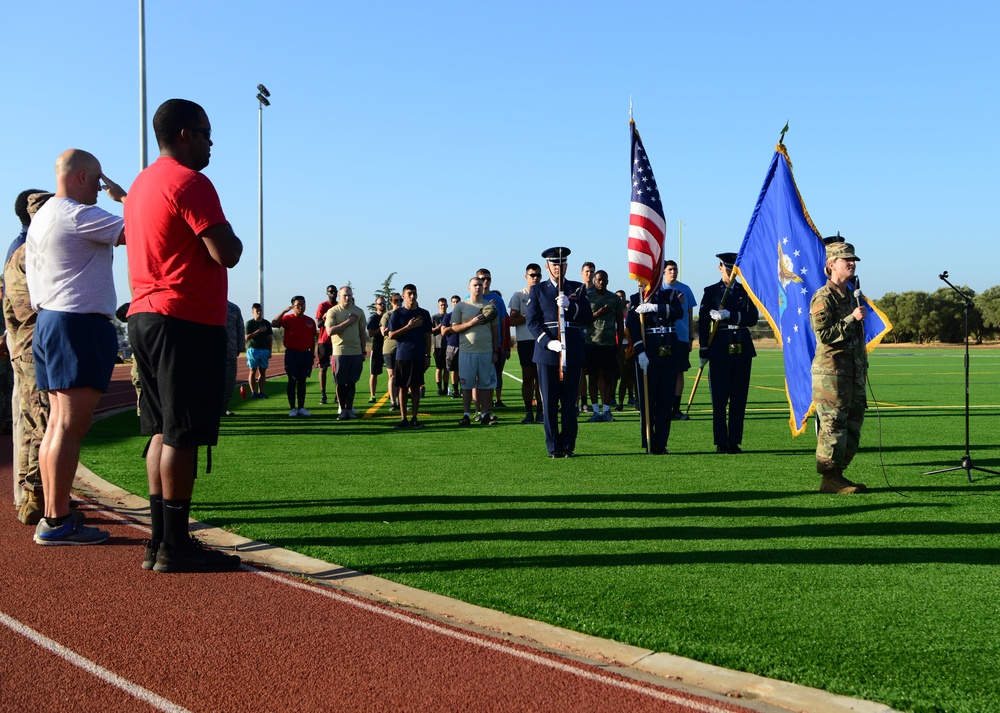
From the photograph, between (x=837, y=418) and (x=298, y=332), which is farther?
(x=298, y=332)

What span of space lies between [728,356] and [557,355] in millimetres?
1863

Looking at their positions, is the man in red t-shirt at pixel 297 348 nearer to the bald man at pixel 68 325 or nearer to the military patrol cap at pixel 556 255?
the military patrol cap at pixel 556 255

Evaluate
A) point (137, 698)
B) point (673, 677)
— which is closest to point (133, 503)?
point (137, 698)

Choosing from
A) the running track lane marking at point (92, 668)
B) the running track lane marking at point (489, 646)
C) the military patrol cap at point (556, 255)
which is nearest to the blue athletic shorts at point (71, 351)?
the running track lane marking at point (489, 646)

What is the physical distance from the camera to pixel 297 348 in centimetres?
1546

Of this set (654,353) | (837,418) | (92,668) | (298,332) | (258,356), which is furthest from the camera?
(258,356)

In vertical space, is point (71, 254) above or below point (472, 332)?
above

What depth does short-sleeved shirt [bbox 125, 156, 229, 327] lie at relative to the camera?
4.87m

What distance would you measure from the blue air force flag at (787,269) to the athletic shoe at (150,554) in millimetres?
6120

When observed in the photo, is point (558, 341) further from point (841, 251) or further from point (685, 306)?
point (685, 306)

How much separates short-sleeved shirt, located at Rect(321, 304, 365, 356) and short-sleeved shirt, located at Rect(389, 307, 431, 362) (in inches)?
73.1

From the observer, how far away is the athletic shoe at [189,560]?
500 cm

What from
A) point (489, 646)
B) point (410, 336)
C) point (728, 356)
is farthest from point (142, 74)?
point (489, 646)

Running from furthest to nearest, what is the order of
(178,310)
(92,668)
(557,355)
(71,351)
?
(557,355) → (71,351) → (178,310) → (92,668)
